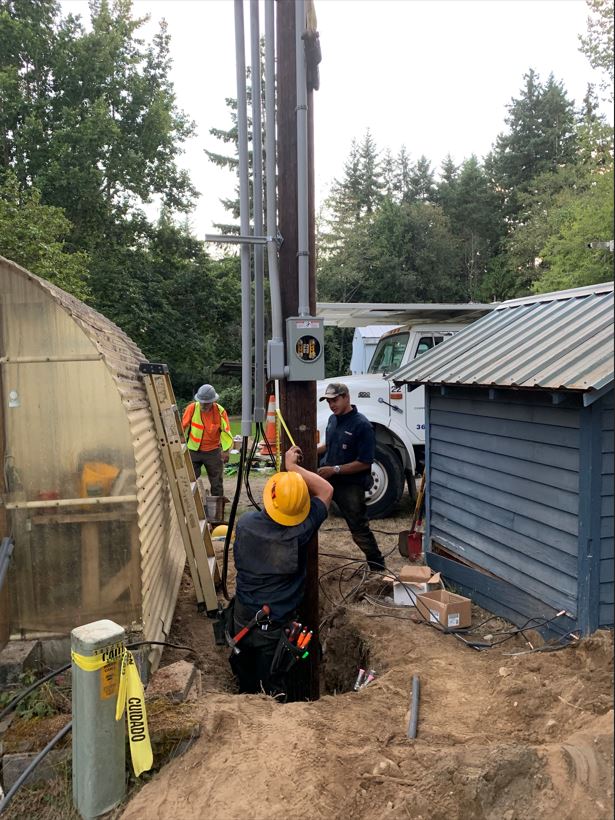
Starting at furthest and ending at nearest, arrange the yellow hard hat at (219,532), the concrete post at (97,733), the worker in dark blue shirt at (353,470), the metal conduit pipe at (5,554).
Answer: the yellow hard hat at (219,532), the worker in dark blue shirt at (353,470), the metal conduit pipe at (5,554), the concrete post at (97,733)

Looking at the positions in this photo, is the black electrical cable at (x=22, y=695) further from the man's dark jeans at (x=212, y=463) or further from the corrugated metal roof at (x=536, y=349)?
the man's dark jeans at (x=212, y=463)

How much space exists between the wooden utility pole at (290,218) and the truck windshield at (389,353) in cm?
549

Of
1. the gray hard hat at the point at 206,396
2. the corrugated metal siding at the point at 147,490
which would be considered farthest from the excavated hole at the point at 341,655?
the gray hard hat at the point at 206,396

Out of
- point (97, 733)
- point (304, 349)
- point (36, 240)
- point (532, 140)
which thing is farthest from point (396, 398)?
point (532, 140)

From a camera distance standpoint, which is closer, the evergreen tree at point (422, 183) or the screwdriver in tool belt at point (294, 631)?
the screwdriver in tool belt at point (294, 631)

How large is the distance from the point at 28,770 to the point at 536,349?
4398 mm

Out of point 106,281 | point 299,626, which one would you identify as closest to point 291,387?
point 299,626

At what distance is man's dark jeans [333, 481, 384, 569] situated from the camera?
6684 millimetres

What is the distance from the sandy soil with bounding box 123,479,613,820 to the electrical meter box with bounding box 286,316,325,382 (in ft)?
6.96

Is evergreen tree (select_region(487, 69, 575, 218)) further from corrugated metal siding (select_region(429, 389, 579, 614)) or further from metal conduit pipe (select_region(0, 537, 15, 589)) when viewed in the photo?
metal conduit pipe (select_region(0, 537, 15, 589))

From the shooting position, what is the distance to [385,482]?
30.6 feet

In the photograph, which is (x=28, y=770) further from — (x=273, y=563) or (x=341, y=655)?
(x=341, y=655)

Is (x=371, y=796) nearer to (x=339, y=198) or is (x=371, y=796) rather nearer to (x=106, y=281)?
(x=106, y=281)

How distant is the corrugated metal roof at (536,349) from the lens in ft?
13.8
